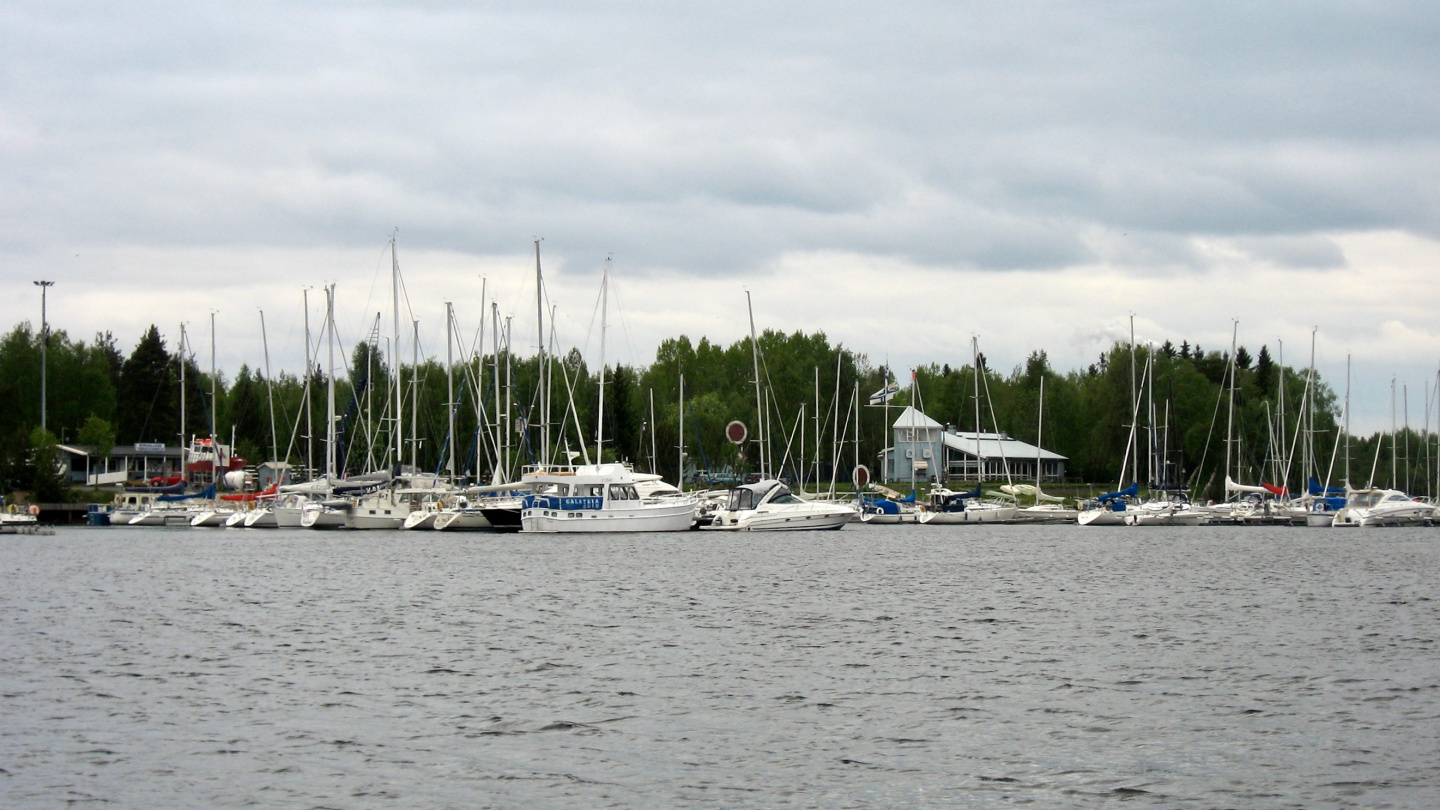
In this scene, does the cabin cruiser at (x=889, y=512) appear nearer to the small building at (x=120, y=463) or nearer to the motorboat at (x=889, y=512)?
the motorboat at (x=889, y=512)

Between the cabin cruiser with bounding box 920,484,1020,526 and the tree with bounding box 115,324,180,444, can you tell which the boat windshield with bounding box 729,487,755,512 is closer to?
the cabin cruiser with bounding box 920,484,1020,526

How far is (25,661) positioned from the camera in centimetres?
3000

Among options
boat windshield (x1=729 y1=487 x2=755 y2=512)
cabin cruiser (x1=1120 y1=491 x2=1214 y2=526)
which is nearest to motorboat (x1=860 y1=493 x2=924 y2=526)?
cabin cruiser (x1=1120 y1=491 x2=1214 y2=526)

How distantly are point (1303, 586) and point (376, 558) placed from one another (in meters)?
39.5

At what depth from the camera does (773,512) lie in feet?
294

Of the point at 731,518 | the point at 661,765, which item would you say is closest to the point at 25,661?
the point at 661,765

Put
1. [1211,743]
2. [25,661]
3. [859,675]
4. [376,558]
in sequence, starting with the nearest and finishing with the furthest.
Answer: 1. [1211,743]
2. [859,675]
3. [25,661]
4. [376,558]

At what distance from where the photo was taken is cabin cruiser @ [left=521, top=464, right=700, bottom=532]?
273ft

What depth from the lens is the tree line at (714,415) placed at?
393 ft

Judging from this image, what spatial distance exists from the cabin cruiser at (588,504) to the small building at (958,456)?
7051cm

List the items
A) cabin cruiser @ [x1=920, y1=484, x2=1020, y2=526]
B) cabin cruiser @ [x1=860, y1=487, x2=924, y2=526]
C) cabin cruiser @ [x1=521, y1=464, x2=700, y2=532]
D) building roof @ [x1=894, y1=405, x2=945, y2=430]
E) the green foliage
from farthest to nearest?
1. building roof @ [x1=894, y1=405, x2=945, y2=430]
2. the green foliage
3. cabin cruiser @ [x1=860, y1=487, x2=924, y2=526]
4. cabin cruiser @ [x1=920, y1=484, x2=1020, y2=526]
5. cabin cruiser @ [x1=521, y1=464, x2=700, y2=532]

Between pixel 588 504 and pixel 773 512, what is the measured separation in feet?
42.0

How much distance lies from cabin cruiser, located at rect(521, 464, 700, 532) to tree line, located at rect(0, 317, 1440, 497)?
70.9 feet

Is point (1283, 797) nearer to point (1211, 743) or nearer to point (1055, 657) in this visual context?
point (1211, 743)
